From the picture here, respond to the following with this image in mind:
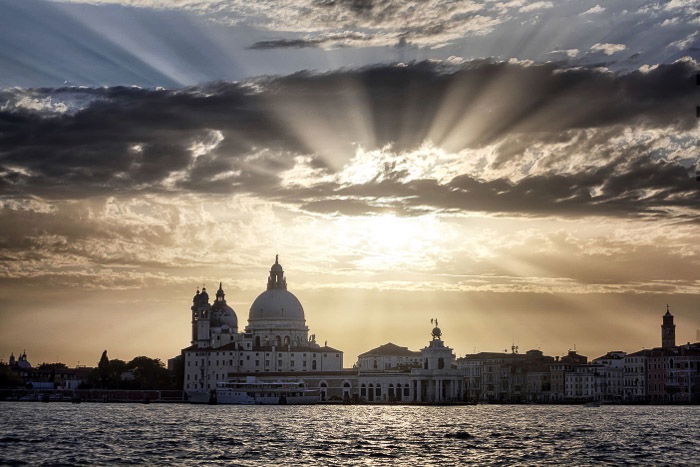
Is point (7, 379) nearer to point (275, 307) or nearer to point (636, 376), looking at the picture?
point (275, 307)

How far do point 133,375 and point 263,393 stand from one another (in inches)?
1288

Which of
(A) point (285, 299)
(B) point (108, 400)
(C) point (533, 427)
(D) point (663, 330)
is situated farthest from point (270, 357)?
Answer: (C) point (533, 427)

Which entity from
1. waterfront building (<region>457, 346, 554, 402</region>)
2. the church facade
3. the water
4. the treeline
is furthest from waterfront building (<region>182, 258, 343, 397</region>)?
the water

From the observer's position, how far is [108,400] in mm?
163125

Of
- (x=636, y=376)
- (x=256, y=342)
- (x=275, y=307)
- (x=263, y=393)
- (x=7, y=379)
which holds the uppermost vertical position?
(x=275, y=307)

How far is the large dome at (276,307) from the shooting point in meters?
171

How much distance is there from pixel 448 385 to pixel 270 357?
83.9ft

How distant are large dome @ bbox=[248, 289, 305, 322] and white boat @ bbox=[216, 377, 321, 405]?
62.2 feet

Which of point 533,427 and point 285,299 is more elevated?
point 285,299

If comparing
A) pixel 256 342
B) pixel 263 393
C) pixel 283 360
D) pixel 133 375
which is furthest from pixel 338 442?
pixel 133 375

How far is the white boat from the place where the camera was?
149 metres

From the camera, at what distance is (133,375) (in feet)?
572

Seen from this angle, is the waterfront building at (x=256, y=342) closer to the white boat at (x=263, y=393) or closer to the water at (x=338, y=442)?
the white boat at (x=263, y=393)

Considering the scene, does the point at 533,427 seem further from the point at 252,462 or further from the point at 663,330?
the point at 663,330
